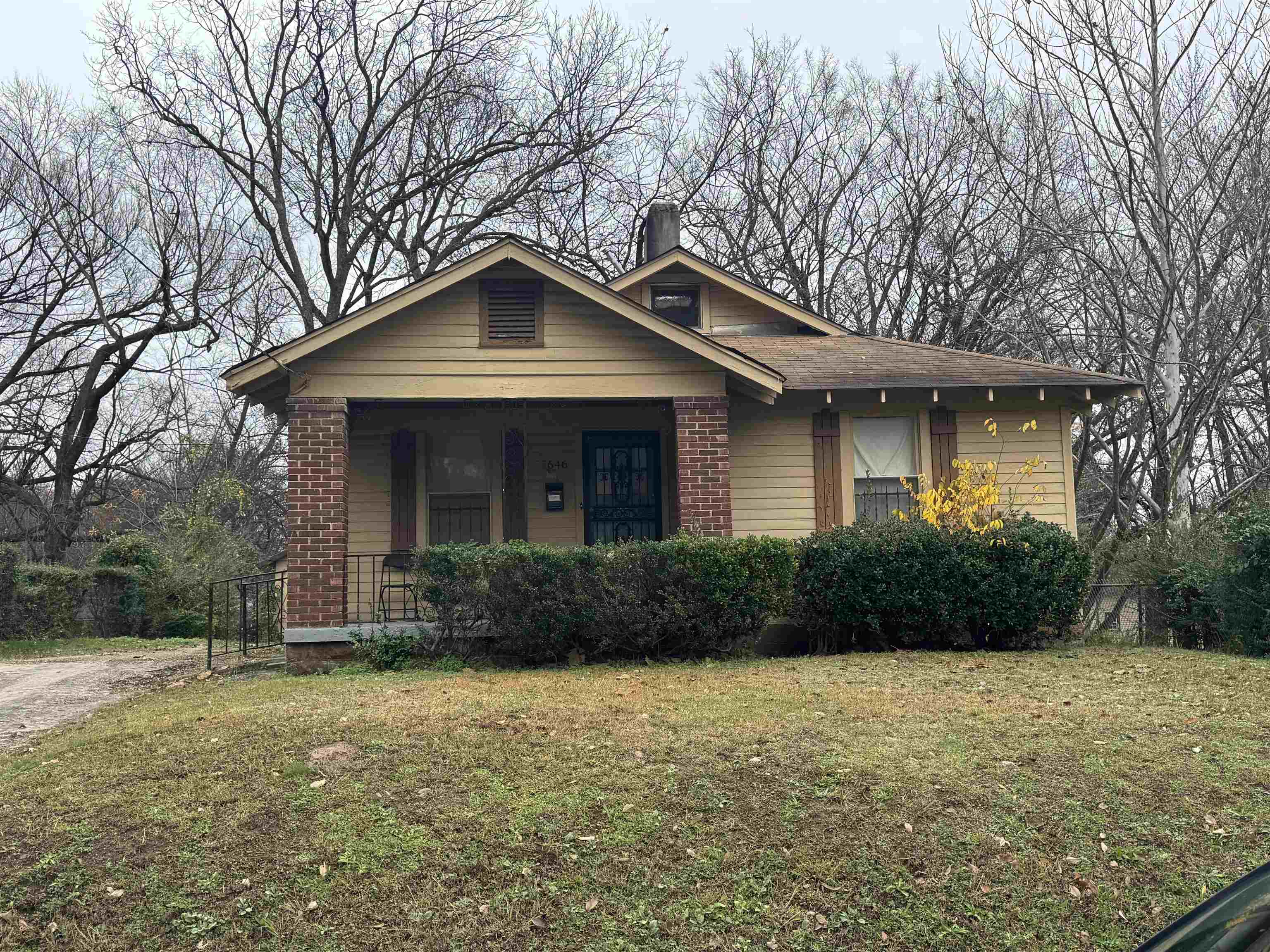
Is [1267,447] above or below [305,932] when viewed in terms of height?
above

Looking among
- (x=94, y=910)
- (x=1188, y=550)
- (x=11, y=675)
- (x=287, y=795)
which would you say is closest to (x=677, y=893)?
(x=287, y=795)

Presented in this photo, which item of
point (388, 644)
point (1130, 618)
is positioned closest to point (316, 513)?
point (388, 644)

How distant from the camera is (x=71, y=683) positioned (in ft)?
40.6

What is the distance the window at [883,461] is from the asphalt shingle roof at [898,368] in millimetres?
705

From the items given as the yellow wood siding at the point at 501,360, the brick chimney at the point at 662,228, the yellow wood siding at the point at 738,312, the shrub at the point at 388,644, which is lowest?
the shrub at the point at 388,644

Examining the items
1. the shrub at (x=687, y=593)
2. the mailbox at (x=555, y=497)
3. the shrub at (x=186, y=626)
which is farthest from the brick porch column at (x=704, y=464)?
the shrub at (x=186, y=626)

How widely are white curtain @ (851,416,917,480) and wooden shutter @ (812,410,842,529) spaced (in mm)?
270

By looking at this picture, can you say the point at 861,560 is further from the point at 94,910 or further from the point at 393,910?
the point at 94,910

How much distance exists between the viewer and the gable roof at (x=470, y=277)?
11.1 metres

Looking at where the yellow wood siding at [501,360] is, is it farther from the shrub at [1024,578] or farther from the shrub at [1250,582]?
the shrub at [1250,582]

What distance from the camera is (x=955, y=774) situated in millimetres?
5988

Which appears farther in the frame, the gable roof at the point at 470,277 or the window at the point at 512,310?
the window at the point at 512,310

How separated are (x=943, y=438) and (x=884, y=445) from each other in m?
0.77

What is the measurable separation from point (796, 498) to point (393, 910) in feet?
30.4
